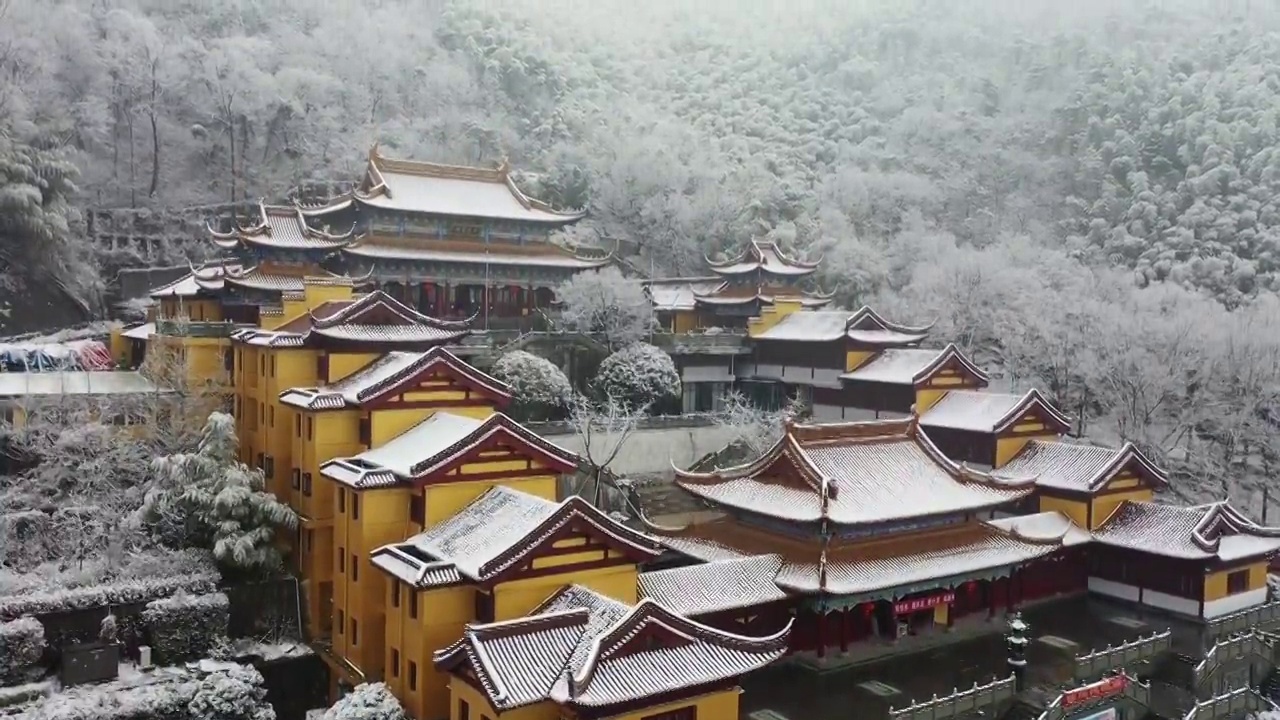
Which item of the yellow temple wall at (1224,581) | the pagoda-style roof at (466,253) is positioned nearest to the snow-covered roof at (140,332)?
the pagoda-style roof at (466,253)

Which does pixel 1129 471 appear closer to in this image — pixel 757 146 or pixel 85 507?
pixel 85 507

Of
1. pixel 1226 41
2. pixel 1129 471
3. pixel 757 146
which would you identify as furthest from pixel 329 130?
pixel 1226 41

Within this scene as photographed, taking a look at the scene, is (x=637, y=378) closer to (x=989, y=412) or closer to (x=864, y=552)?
(x=989, y=412)

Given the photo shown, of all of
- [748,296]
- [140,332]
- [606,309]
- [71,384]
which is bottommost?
[71,384]

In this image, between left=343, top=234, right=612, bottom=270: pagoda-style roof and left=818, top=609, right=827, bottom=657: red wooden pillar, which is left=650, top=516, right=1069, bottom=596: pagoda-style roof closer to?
left=818, top=609, right=827, bottom=657: red wooden pillar

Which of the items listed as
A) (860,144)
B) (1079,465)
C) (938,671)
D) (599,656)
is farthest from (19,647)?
(860,144)
